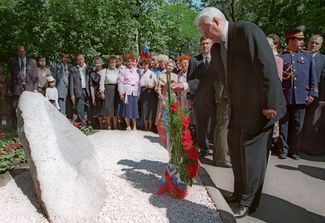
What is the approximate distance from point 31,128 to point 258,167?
7.91 feet

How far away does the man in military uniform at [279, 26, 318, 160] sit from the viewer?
6.39 meters

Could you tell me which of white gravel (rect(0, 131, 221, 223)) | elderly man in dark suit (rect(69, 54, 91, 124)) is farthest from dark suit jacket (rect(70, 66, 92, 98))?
white gravel (rect(0, 131, 221, 223))

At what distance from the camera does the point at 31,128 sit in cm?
396

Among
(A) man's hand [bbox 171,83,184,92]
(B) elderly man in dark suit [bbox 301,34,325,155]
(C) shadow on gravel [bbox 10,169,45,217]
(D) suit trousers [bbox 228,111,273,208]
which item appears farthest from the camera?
(B) elderly man in dark suit [bbox 301,34,325,155]

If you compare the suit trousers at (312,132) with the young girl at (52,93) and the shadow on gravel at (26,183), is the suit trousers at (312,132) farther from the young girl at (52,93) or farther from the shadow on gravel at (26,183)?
the young girl at (52,93)

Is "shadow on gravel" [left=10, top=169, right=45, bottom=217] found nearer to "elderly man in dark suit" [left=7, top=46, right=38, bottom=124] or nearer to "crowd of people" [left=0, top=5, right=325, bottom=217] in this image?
"crowd of people" [left=0, top=5, right=325, bottom=217]

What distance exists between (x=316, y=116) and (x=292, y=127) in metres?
0.79

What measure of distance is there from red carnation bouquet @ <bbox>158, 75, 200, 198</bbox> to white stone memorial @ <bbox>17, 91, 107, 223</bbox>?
0.75m

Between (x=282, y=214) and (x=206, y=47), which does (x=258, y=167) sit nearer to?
(x=282, y=214)

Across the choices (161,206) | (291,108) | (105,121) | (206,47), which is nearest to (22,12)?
(105,121)

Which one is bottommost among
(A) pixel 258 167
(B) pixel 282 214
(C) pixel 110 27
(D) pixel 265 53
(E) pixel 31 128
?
(B) pixel 282 214

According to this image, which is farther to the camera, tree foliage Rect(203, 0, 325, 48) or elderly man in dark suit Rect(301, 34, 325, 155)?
tree foliage Rect(203, 0, 325, 48)

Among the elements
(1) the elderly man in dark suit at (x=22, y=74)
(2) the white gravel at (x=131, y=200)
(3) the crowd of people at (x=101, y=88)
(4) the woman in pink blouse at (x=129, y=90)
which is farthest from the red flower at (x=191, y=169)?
(1) the elderly man in dark suit at (x=22, y=74)

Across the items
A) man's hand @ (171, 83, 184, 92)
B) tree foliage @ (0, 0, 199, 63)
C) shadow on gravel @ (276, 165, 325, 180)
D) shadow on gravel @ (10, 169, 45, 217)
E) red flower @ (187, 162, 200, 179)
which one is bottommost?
shadow on gravel @ (276, 165, 325, 180)
